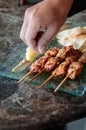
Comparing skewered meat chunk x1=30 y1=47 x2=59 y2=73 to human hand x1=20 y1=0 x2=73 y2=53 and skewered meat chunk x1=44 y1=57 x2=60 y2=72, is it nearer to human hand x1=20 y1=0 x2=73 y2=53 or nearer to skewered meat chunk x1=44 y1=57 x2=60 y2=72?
skewered meat chunk x1=44 y1=57 x2=60 y2=72

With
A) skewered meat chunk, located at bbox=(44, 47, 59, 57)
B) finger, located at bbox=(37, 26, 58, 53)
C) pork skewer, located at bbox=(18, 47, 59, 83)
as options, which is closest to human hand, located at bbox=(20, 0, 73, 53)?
finger, located at bbox=(37, 26, 58, 53)

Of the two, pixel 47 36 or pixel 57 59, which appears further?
pixel 57 59

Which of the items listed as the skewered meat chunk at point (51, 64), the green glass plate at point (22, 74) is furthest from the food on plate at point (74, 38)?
the skewered meat chunk at point (51, 64)

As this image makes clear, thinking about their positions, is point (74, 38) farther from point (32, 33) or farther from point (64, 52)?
point (32, 33)

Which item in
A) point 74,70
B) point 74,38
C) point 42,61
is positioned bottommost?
point 74,70

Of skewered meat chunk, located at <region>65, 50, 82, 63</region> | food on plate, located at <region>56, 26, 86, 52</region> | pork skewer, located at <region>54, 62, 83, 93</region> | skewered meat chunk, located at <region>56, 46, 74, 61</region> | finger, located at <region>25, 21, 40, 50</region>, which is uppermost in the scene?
food on plate, located at <region>56, 26, 86, 52</region>

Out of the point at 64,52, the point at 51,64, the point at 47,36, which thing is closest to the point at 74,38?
the point at 64,52

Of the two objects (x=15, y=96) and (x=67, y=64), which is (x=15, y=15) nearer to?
(x=67, y=64)
